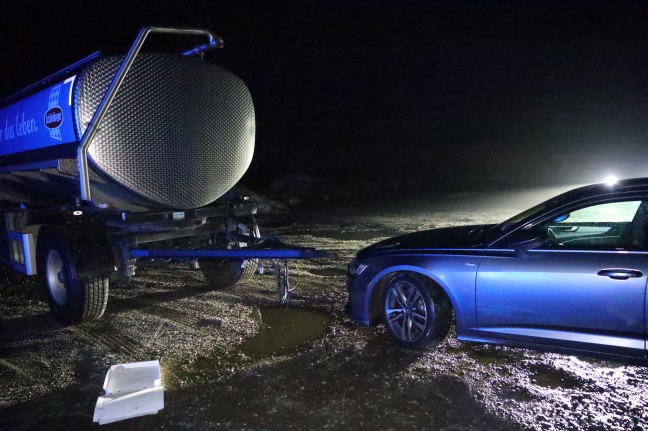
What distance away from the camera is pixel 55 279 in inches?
239

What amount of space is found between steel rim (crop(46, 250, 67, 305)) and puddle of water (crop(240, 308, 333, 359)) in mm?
2343

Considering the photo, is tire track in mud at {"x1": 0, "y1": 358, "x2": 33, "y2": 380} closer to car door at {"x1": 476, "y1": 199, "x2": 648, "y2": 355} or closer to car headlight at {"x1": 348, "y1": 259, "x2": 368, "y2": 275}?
car headlight at {"x1": 348, "y1": 259, "x2": 368, "y2": 275}

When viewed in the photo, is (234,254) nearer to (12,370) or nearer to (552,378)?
(12,370)

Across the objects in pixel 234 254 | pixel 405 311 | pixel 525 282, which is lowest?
pixel 405 311

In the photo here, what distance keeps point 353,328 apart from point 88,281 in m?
2.92

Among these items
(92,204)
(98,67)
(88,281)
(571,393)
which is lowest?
(571,393)

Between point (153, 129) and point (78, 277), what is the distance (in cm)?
179

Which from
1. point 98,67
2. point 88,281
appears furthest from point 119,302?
point 98,67

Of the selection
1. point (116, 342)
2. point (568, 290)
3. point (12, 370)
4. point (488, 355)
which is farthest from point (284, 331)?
point (568, 290)

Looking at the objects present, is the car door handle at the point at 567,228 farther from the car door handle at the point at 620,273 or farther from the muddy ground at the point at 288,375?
the car door handle at the point at 620,273

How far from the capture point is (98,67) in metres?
5.16

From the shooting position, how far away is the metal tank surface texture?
5.22 metres

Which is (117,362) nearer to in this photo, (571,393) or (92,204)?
(92,204)

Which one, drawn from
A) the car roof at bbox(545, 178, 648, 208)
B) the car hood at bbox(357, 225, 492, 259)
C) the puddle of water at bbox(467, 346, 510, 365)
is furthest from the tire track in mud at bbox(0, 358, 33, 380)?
the car roof at bbox(545, 178, 648, 208)
